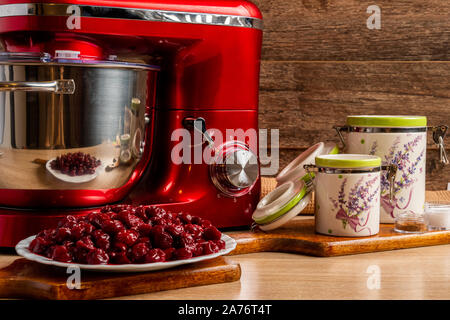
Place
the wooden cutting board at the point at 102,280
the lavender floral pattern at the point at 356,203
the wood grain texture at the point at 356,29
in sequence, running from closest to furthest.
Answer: the wooden cutting board at the point at 102,280 < the lavender floral pattern at the point at 356,203 < the wood grain texture at the point at 356,29

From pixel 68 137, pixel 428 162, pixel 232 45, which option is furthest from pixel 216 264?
pixel 428 162

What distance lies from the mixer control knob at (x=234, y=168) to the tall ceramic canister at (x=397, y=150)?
167 millimetres

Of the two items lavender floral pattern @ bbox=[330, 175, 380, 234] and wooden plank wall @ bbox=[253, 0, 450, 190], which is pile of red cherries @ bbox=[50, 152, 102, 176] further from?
wooden plank wall @ bbox=[253, 0, 450, 190]

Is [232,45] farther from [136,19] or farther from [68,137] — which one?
[68,137]

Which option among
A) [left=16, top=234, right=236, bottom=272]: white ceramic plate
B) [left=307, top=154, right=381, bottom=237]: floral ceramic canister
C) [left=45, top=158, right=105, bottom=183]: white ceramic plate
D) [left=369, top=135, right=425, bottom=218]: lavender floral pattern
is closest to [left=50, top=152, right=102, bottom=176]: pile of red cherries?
[left=45, top=158, right=105, bottom=183]: white ceramic plate

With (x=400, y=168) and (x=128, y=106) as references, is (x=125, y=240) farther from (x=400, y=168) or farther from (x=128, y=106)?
(x=400, y=168)

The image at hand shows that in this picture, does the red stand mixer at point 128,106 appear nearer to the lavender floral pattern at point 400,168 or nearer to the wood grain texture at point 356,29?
the lavender floral pattern at point 400,168

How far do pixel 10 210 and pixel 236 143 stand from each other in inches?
12.6

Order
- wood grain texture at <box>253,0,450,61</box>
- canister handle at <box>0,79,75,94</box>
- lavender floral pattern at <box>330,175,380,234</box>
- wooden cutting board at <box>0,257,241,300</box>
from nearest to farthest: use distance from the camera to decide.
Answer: wooden cutting board at <box>0,257,241,300</box> < canister handle at <box>0,79,75,94</box> < lavender floral pattern at <box>330,175,380,234</box> < wood grain texture at <box>253,0,450,61</box>

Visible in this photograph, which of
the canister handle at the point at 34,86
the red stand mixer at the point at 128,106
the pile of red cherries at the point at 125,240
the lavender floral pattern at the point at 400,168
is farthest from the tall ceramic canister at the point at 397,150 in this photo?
the canister handle at the point at 34,86

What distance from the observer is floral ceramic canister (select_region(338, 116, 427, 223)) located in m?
0.92

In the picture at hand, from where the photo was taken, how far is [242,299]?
636 millimetres

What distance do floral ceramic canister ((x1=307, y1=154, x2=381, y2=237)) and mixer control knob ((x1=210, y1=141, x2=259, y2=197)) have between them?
97mm

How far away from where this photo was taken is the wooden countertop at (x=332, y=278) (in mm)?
648
